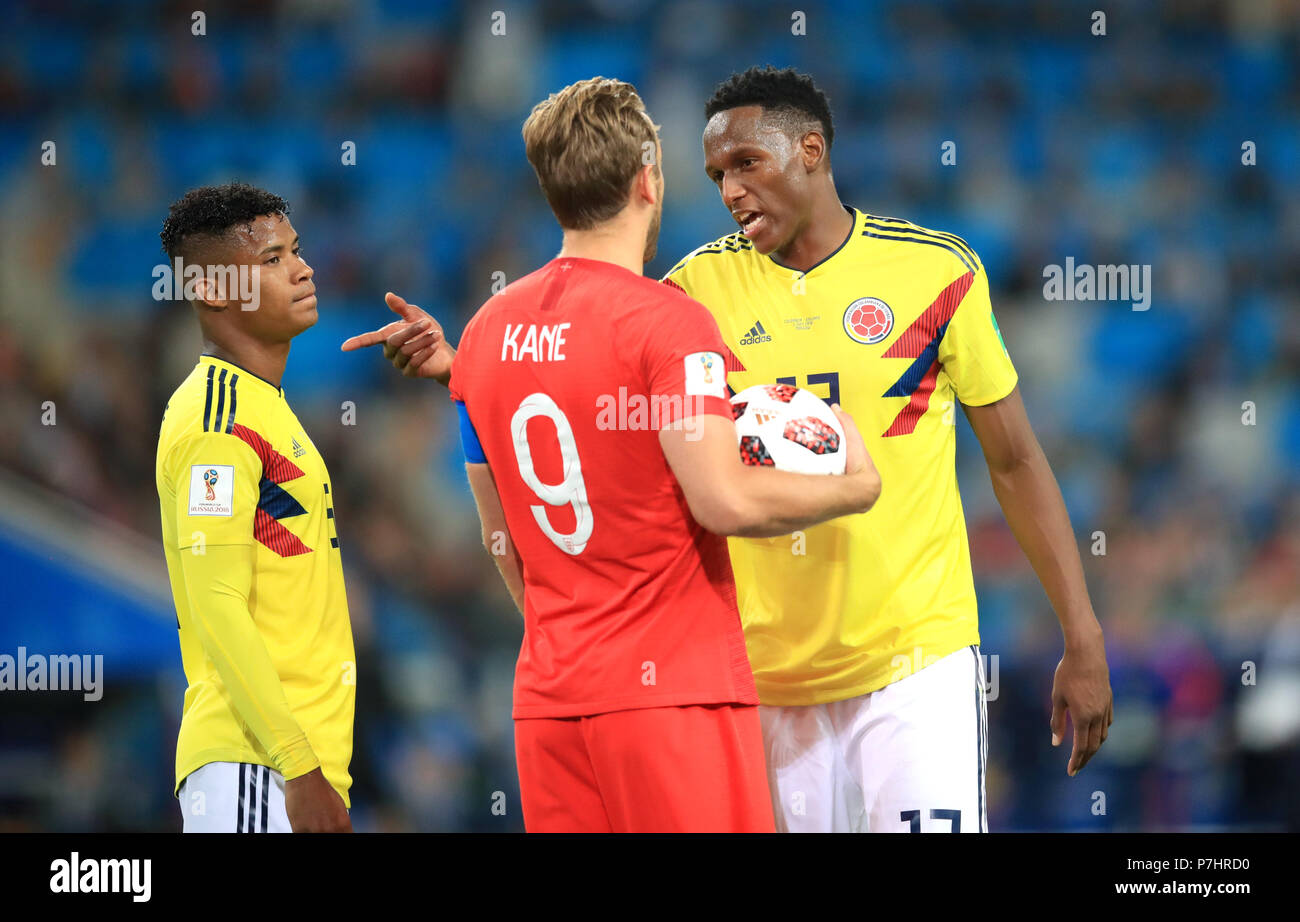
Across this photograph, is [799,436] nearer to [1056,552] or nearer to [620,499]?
[620,499]

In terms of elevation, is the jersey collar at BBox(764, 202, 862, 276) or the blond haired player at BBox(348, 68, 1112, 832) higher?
the jersey collar at BBox(764, 202, 862, 276)

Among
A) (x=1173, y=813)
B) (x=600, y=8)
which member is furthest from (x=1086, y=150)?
(x=1173, y=813)

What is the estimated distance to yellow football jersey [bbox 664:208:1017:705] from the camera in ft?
10.7

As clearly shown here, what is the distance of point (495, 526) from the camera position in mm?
3090

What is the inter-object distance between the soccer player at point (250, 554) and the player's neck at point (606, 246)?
110 cm

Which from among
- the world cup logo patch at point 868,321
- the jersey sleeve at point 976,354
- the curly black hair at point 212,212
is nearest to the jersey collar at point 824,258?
the world cup logo patch at point 868,321

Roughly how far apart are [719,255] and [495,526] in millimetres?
1015

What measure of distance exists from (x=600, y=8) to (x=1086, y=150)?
2.91 meters

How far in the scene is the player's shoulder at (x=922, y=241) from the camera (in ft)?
11.1

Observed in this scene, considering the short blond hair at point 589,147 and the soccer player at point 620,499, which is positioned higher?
the short blond hair at point 589,147

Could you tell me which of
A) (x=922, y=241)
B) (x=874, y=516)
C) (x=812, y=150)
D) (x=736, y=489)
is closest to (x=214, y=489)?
(x=736, y=489)

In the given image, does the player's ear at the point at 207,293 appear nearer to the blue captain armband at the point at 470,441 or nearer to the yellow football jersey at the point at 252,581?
the yellow football jersey at the point at 252,581

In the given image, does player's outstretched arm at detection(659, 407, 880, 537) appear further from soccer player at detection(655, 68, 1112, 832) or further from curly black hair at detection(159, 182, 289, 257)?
curly black hair at detection(159, 182, 289, 257)

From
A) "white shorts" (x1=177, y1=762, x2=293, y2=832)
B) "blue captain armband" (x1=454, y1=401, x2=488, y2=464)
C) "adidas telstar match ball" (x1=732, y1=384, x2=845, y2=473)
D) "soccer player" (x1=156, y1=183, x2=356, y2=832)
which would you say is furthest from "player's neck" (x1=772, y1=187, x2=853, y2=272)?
"white shorts" (x1=177, y1=762, x2=293, y2=832)
